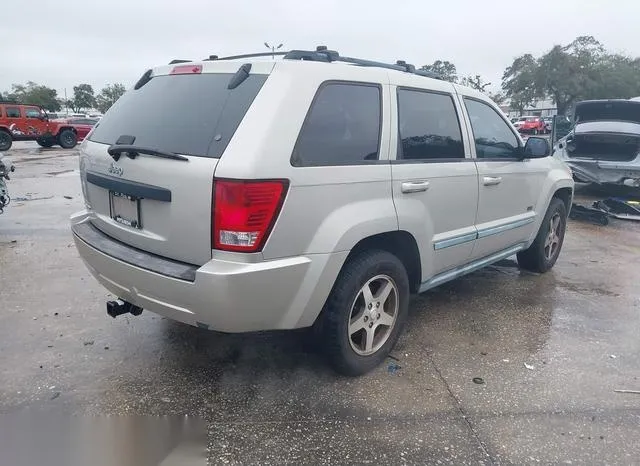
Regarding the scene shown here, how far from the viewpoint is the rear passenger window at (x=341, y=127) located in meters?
2.72

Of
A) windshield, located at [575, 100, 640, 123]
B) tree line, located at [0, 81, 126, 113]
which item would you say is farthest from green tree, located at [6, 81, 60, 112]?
windshield, located at [575, 100, 640, 123]

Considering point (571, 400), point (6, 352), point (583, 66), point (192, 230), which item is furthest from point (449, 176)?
point (583, 66)

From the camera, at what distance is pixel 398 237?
3328 millimetres

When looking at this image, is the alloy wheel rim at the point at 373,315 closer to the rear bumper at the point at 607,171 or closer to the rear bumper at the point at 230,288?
the rear bumper at the point at 230,288

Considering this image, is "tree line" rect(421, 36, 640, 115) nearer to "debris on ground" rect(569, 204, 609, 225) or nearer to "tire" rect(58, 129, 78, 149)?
"tire" rect(58, 129, 78, 149)

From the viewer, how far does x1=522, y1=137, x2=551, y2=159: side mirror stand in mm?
4488

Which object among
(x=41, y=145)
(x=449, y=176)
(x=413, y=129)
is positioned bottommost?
(x=41, y=145)

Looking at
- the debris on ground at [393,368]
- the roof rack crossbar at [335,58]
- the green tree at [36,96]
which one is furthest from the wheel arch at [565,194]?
the green tree at [36,96]

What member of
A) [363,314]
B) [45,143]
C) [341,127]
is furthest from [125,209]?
[45,143]

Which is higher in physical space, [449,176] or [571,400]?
[449,176]

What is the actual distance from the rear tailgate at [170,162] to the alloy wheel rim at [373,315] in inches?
42.3

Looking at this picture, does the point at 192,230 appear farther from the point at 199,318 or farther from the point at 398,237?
the point at 398,237

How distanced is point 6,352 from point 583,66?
59.3 meters

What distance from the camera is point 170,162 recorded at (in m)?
2.64
